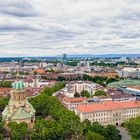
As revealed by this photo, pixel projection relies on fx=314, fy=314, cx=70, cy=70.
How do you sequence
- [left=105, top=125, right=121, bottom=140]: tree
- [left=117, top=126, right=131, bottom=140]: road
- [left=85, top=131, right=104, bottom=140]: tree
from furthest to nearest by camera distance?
[left=117, top=126, right=131, bottom=140]: road, [left=105, top=125, right=121, bottom=140]: tree, [left=85, top=131, right=104, bottom=140]: tree

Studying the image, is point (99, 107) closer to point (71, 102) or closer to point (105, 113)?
point (105, 113)

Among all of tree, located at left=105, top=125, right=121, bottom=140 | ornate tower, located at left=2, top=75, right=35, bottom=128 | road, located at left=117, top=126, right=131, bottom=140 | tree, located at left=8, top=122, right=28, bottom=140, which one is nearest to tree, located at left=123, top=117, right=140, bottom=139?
road, located at left=117, top=126, right=131, bottom=140

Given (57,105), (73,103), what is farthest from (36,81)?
(57,105)

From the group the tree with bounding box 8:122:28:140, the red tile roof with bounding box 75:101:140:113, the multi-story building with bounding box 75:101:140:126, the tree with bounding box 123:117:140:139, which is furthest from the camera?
the red tile roof with bounding box 75:101:140:113

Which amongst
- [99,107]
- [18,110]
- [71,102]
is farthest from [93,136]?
[71,102]

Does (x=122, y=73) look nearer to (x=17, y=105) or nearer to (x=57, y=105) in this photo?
(x=57, y=105)

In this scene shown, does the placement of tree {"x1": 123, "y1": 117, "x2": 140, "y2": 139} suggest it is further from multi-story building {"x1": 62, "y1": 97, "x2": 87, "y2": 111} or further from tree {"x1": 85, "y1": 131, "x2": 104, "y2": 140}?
multi-story building {"x1": 62, "y1": 97, "x2": 87, "y2": 111}

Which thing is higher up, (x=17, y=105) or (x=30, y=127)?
(x=17, y=105)
